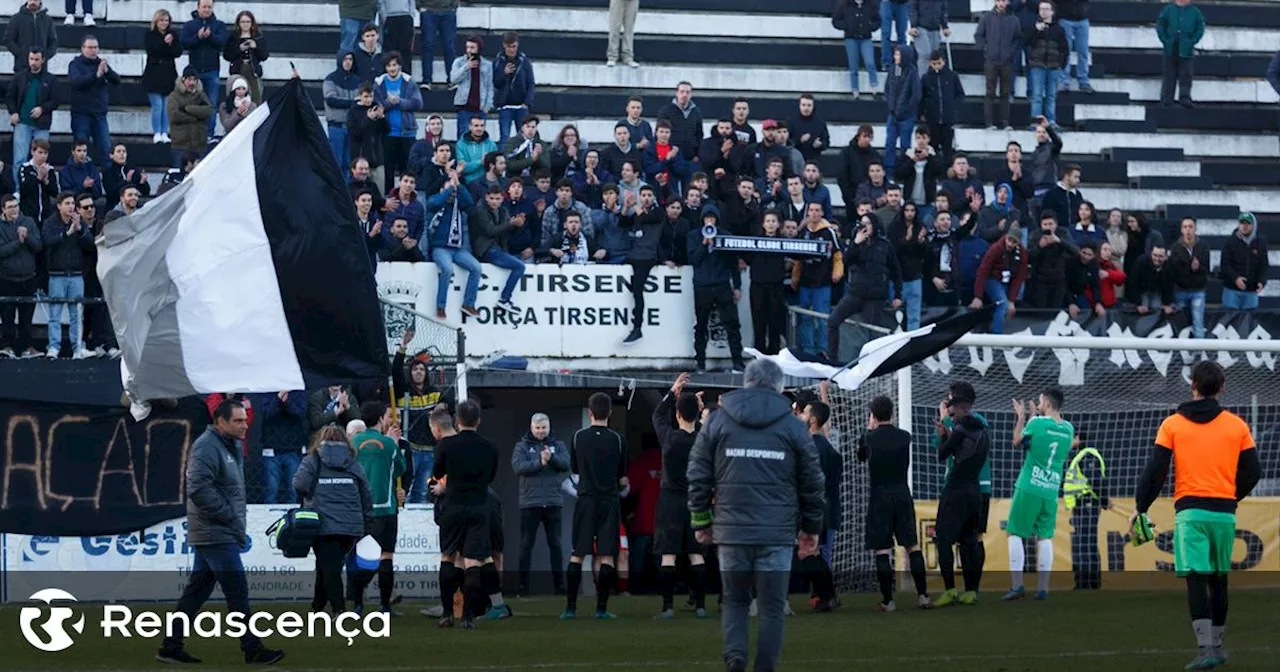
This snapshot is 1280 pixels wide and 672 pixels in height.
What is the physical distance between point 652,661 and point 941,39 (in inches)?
740

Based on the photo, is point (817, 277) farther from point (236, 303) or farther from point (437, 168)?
point (236, 303)

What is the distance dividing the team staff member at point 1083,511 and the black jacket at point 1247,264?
5.19m

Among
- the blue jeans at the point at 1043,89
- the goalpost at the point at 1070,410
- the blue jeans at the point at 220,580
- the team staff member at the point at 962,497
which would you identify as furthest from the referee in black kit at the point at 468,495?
the blue jeans at the point at 1043,89

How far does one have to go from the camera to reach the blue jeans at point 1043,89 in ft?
96.8

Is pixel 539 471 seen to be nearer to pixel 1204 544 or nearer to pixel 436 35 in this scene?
pixel 1204 544

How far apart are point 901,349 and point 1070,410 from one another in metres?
5.78

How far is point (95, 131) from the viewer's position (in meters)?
25.6

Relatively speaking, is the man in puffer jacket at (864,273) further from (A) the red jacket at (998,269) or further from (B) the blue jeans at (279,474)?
(B) the blue jeans at (279,474)

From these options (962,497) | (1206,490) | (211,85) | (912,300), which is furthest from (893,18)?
(1206,490)

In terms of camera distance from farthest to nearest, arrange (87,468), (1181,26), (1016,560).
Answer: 1. (1181,26)
2. (87,468)
3. (1016,560)

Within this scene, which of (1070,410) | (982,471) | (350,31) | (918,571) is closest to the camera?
(918,571)

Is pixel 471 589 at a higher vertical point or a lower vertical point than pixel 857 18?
lower

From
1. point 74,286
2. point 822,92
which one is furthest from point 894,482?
point 822,92

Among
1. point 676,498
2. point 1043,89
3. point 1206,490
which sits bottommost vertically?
point 676,498
